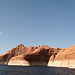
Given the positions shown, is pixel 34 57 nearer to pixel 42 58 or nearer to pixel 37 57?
pixel 37 57

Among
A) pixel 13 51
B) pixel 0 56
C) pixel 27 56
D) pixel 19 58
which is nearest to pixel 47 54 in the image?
pixel 27 56

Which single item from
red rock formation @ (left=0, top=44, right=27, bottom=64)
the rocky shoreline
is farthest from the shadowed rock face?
red rock formation @ (left=0, top=44, right=27, bottom=64)

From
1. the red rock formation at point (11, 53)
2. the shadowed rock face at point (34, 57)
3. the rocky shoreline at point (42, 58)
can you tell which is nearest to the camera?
the rocky shoreline at point (42, 58)

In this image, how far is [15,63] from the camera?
10750 centimetres

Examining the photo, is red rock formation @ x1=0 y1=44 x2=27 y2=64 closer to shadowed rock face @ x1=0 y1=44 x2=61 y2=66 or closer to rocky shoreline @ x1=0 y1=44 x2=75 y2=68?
rocky shoreline @ x1=0 y1=44 x2=75 y2=68

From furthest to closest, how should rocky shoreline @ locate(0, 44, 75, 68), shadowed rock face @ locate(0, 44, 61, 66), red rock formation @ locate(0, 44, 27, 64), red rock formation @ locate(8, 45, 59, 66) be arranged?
red rock formation @ locate(0, 44, 27, 64) < red rock formation @ locate(8, 45, 59, 66) < shadowed rock face @ locate(0, 44, 61, 66) < rocky shoreline @ locate(0, 44, 75, 68)

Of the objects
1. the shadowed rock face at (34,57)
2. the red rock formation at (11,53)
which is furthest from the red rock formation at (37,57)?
the red rock formation at (11,53)

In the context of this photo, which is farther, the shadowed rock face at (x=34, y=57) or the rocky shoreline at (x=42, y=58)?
the shadowed rock face at (x=34, y=57)

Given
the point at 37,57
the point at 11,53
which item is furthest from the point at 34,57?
the point at 11,53

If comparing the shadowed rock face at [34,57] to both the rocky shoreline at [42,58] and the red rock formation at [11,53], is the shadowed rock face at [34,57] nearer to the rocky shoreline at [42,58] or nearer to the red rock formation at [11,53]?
the rocky shoreline at [42,58]

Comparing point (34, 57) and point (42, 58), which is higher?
point (34, 57)

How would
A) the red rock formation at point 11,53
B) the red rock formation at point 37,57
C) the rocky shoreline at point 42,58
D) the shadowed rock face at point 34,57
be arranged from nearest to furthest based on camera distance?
the rocky shoreline at point 42,58
the shadowed rock face at point 34,57
the red rock formation at point 37,57
the red rock formation at point 11,53

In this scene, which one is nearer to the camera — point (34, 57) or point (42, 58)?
point (34, 57)

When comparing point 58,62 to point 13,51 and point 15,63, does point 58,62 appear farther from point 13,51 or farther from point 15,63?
point 13,51
